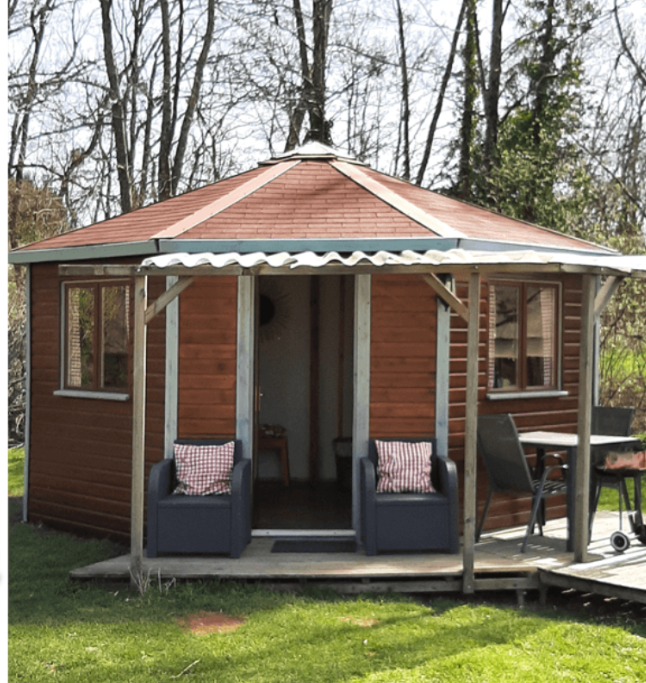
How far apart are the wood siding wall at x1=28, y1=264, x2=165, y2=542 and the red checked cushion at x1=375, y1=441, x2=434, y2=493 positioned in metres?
1.96

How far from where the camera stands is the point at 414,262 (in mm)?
5539

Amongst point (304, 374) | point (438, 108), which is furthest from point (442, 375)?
point (438, 108)

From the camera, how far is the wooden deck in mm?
5969

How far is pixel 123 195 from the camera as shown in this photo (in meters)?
17.6

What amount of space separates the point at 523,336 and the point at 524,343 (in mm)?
72

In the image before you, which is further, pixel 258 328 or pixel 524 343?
pixel 258 328

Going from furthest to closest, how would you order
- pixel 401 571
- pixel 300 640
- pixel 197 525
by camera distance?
1. pixel 197 525
2. pixel 401 571
3. pixel 300 640

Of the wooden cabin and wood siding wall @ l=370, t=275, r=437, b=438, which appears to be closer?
the wooden cabin

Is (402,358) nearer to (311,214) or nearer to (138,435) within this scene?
(311,214)

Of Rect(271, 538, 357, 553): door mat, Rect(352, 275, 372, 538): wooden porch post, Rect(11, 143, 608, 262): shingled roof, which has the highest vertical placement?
Rect(11, 143, 608, 262): shingled roof

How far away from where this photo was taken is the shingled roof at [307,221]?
7.25m

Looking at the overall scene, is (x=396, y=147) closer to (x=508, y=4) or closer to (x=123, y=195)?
(x=508, y=4)

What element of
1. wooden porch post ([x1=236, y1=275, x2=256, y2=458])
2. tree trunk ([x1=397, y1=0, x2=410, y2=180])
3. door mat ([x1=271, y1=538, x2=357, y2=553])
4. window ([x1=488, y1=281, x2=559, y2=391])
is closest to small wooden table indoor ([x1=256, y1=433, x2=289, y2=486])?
wooden porch post ([x1=236, y1=275, x2=256, y2=458])

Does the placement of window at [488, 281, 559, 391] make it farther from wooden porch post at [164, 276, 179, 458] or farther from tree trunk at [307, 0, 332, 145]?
tree trunk at [307, 0, 332, 145]
